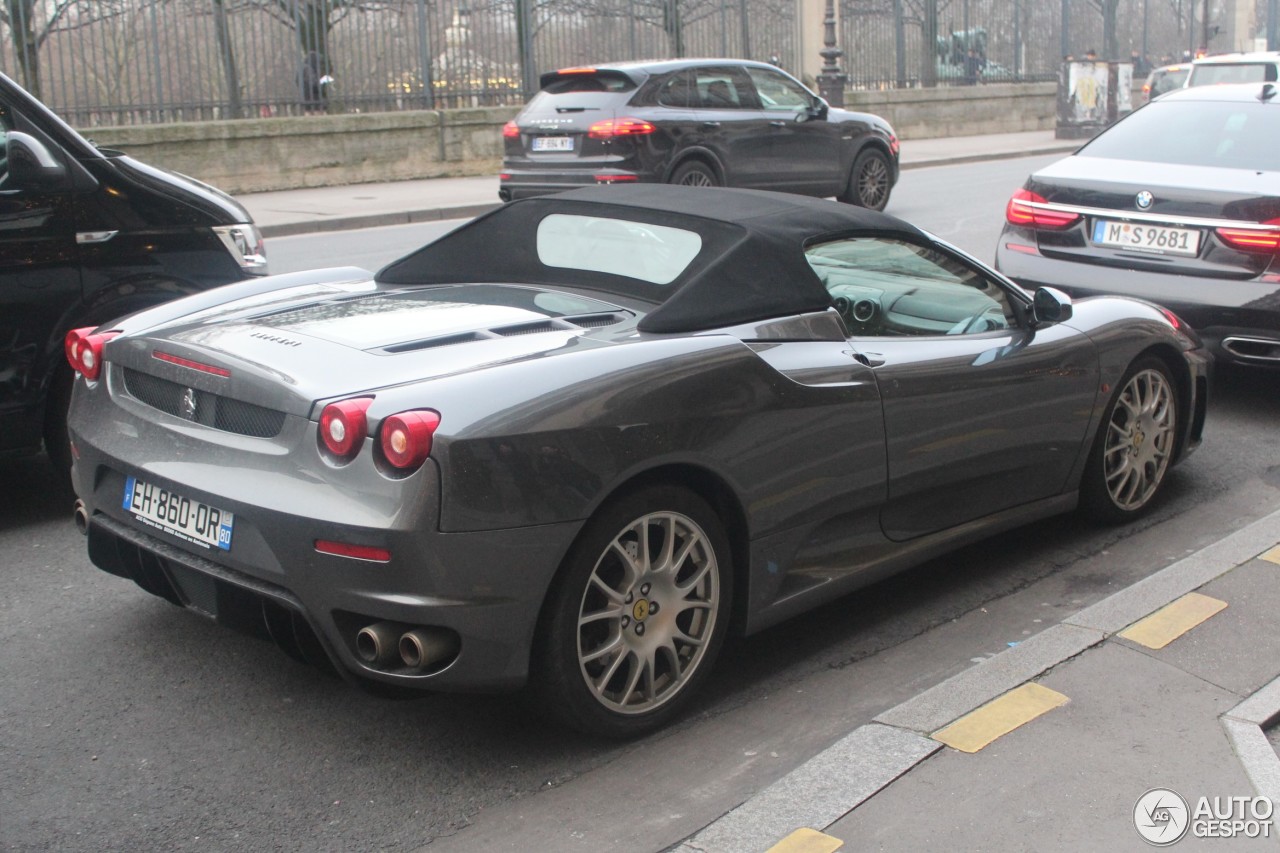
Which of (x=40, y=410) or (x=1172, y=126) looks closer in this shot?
(x=40, y=410)

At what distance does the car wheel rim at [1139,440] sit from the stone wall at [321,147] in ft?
47.4

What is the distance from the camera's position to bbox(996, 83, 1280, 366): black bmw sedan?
22.2ft

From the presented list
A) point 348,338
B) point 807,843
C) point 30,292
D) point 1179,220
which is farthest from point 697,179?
point 807,843

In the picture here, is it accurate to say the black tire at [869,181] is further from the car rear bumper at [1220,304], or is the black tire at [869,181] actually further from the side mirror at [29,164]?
the side mirror at [29,164]

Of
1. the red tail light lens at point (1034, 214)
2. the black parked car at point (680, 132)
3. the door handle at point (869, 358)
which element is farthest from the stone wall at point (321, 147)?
the door handle at point (869, 358)

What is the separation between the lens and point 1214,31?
43.8 meters

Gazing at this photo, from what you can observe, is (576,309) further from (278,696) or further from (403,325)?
(278,696)

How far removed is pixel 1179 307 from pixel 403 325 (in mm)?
4311

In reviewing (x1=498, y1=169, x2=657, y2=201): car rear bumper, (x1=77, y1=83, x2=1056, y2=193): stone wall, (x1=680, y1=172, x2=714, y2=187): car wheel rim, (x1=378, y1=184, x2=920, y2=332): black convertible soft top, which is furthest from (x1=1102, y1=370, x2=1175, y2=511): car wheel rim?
(x1=77, y1=83, x2=1056, y2=193): stone wall

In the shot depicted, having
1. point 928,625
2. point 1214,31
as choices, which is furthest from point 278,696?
point 1214,31

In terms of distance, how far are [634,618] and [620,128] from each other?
1105cm

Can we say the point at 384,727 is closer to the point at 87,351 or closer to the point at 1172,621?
the point at 87,351

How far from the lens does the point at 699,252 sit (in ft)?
13.6

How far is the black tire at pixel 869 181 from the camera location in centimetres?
1630
